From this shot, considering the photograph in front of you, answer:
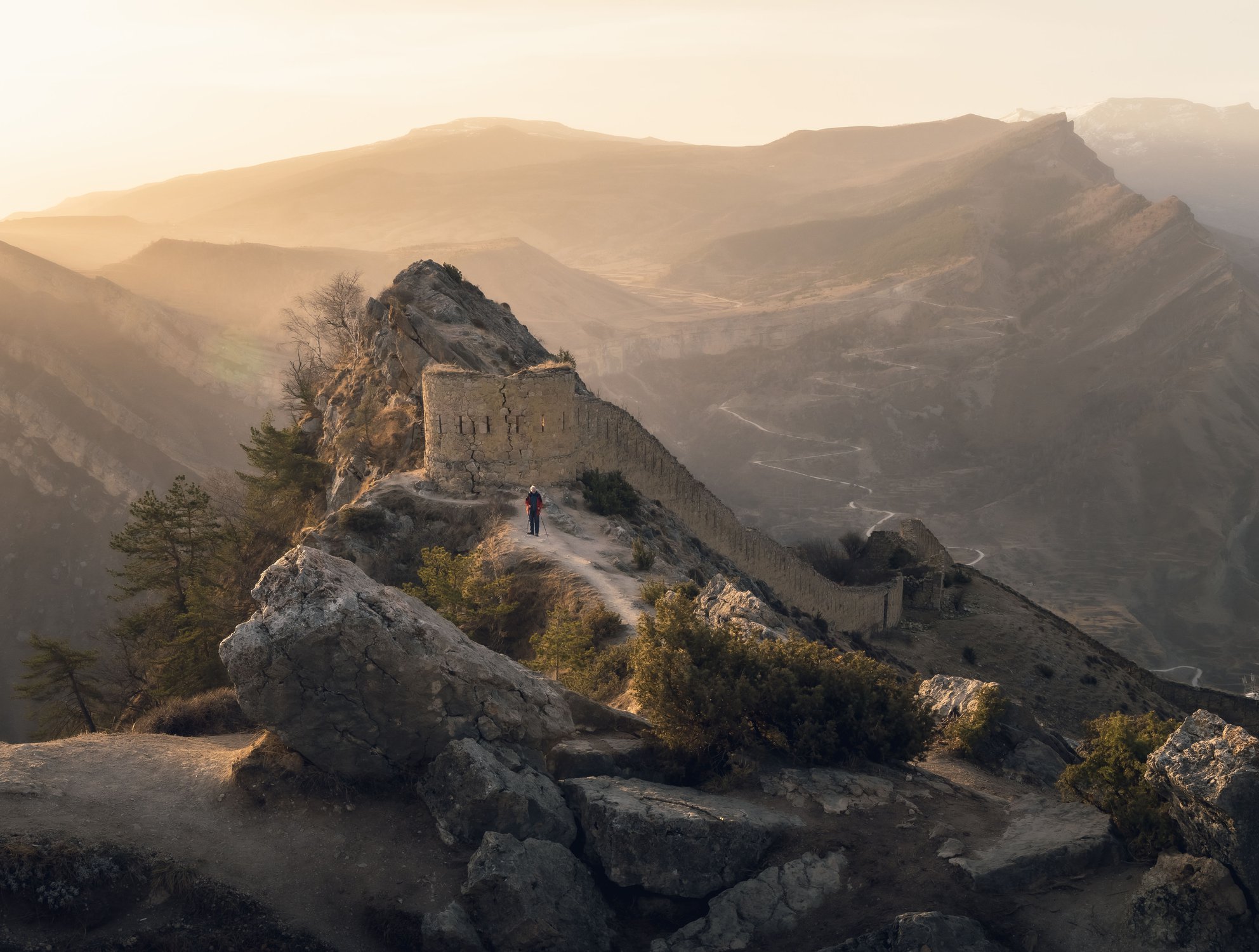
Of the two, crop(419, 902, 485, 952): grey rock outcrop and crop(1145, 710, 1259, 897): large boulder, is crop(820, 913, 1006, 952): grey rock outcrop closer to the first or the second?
crop(1145, 710, 1259, 897): large boulder

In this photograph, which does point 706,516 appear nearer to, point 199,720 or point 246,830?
point 199,720

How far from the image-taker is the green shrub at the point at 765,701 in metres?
13.0

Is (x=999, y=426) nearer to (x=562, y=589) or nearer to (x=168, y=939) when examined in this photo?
(x=562, y=589)

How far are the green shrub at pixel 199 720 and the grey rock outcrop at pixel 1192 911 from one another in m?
11.4

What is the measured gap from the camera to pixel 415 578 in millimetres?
25156

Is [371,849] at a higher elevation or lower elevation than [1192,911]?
higher

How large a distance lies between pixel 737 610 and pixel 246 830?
407 inches

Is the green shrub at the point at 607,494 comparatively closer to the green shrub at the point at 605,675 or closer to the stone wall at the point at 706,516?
the stone wall at the point at 706,516

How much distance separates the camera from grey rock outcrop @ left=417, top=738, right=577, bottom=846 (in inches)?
428

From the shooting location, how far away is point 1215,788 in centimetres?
994

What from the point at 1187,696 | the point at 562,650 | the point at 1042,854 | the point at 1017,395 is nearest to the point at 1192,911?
the point at 1042,854

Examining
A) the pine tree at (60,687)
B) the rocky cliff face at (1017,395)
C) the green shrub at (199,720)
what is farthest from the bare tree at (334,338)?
the rocky cliff face at (1017,395)

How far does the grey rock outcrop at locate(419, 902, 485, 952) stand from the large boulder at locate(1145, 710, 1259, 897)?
719cm

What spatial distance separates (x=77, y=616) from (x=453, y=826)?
6512 cm
